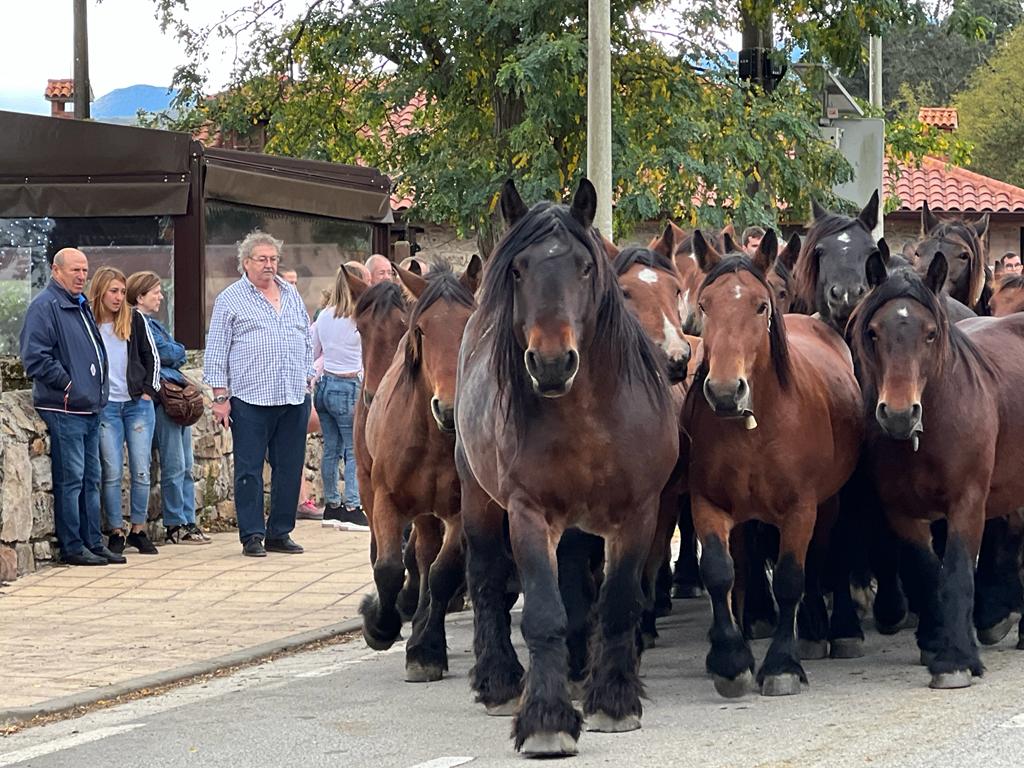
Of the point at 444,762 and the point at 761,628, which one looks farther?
the point at 761,628

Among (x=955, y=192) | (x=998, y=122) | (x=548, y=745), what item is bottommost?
(x=548, y=745)

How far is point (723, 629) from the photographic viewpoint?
24.8 feet

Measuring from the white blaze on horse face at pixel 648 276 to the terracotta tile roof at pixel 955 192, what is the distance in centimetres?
2900

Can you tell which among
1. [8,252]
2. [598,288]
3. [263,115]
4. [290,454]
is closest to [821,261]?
[598,288]

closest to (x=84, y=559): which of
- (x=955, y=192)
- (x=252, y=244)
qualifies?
(x=252, y=244)

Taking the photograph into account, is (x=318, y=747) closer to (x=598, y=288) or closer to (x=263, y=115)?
(x=598, y=288)

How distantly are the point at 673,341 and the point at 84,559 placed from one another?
549 cm

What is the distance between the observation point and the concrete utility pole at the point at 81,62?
81.3 feet

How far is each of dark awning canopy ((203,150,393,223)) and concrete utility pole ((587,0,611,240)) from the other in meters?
3.02

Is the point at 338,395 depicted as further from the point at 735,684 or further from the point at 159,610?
the point at 735,684

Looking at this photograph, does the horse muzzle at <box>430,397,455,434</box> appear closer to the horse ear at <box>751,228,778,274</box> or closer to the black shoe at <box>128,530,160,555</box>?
the horse ear at <box>751,228,778,274</box>

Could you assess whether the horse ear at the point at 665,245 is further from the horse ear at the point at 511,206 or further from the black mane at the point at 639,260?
the horse ear at the point at 511,206

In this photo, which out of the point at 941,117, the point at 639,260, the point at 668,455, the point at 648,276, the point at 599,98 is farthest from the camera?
the point at 941,117

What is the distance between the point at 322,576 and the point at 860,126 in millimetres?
9186
